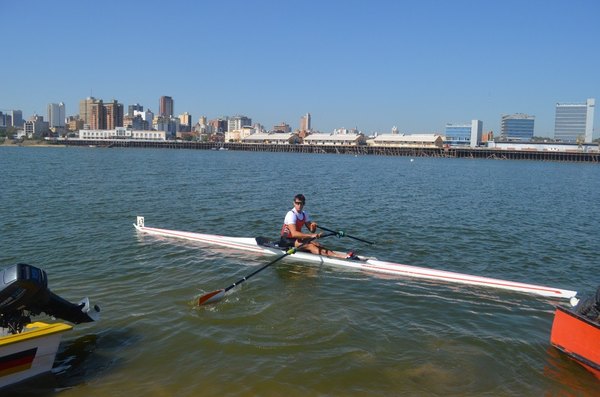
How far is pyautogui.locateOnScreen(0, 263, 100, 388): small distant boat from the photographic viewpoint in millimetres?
6699

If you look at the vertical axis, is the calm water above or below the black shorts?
below

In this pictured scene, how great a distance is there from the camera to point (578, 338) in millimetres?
7820

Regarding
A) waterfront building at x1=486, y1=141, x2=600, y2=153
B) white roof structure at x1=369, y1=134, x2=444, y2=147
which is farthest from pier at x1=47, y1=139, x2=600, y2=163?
white roof structure at x1=369, y1=134, x2=444, y2=147

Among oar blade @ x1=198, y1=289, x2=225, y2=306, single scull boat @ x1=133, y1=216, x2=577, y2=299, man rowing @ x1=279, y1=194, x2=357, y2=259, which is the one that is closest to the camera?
oar blade @ x1=198, y1=289, x2=225, y2=306

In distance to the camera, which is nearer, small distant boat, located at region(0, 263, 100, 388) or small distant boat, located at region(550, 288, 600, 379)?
small distant boat, located at region(0, 263, 100, 388)

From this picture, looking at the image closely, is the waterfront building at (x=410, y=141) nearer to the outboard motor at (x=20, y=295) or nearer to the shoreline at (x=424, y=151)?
the shoreline at (x=424, y=151)

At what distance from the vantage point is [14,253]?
14.8 m

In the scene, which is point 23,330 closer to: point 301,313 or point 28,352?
point 28,352

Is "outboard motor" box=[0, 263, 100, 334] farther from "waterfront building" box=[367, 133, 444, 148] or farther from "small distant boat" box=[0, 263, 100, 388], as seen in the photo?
"waterfront building" box=[367, 133, 444, 148]

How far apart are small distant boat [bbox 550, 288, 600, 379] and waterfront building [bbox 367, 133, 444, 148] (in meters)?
173

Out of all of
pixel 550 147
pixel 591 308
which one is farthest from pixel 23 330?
pixel 550 147

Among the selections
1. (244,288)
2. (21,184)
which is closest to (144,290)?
(244,288)

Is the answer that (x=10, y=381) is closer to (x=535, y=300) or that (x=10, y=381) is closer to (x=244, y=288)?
(x=244, y=288)

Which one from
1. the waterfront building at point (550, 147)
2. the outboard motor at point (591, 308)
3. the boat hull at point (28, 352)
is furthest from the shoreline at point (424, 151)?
the boat hull at point (28, 352)
